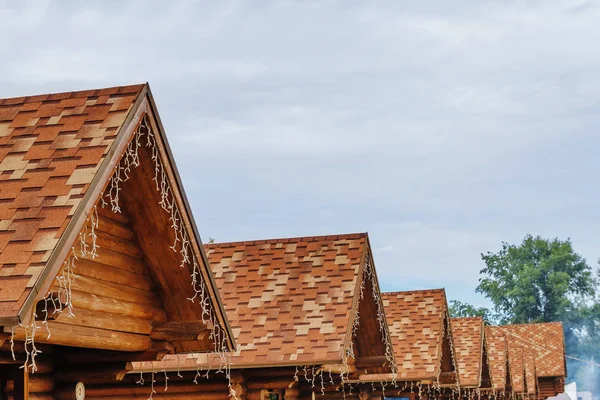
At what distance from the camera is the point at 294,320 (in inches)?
595

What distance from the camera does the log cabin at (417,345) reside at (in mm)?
20406

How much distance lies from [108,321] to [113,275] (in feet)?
1.45

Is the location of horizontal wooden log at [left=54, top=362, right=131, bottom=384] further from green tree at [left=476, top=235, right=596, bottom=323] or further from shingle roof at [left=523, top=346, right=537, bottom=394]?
green tree at [left=476, top=235, right=596, bottom=323]

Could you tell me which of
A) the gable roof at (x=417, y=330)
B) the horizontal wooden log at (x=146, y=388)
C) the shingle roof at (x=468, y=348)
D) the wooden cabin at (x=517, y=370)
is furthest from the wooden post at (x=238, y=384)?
the wooden cabin at (x=517, y=370)

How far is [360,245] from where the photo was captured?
53.7 ft

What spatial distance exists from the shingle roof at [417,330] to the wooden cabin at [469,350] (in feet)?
10.5

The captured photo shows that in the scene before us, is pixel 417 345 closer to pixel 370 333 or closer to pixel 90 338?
pixel 370 333

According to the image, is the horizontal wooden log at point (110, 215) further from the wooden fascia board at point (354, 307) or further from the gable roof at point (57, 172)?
the wooden fascia board at point (354, 307)

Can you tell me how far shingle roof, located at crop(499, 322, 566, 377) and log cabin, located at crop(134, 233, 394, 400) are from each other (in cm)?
3331

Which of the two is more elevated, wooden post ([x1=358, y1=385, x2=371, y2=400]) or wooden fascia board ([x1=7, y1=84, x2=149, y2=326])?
wooden fascia board ([x1=7, y1=84, x2=149, y2=326])

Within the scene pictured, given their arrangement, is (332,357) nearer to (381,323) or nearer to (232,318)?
(232,318)

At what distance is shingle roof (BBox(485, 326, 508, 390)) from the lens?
108 feet

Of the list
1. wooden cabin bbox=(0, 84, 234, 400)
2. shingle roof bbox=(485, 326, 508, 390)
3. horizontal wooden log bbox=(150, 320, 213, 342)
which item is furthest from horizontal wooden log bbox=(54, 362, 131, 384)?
shingle roof bbox=(485, 326, 508, 390)

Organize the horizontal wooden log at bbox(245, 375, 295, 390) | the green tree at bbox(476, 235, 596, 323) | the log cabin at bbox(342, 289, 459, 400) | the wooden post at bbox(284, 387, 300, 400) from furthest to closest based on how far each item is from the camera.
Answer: the green tree at bbox(476, 235, 596, 323) → the log cabin at bbox(342, 289, 459, 400) → the wooden post at bbox(284, 387, 300, 400) → the horizontal wooden log at bbox(245, 375, 295, 390)
